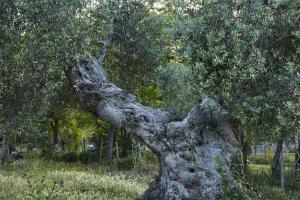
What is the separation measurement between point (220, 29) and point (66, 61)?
188 inches

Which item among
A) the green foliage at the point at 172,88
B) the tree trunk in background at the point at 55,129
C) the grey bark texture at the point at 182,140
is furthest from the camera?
the tree trunk in background at the point at 55,129

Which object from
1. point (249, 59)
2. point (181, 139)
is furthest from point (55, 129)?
point (249, 59)

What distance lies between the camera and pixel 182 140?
41.0 ft

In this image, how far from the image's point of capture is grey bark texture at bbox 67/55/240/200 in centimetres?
1197

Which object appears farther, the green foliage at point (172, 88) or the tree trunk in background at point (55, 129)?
the tree trunk in background at point (55, 129)

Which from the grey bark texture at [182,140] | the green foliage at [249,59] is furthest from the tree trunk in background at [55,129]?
the green foliage at [249,59]

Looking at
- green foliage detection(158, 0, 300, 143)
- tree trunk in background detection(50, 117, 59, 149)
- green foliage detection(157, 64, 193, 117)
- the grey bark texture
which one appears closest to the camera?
green foliage detection(158, 0, 300, 143)

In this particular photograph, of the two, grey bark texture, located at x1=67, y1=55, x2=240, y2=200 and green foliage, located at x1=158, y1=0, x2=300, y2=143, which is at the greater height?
green foliage, located at x1=158, y1=0, x2=300, y2=143

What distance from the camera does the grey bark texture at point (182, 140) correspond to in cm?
1197

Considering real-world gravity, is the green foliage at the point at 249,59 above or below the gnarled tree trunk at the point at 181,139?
above

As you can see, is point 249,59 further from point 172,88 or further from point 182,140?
point 172,88

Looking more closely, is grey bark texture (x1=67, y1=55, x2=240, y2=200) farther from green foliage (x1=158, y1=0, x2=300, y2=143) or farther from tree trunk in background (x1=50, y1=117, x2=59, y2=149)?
tree trunk in background (x1=50, y1=117, x2=59, y2=149)

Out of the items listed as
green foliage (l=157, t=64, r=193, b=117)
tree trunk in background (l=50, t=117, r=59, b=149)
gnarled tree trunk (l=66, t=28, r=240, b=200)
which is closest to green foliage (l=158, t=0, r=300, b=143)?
gnarled tree trunk (l=66, t=28, r=240, b=200)

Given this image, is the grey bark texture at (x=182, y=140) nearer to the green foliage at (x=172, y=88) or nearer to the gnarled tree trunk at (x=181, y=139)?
the gnarled tree trunk at (x=181, y=139)
